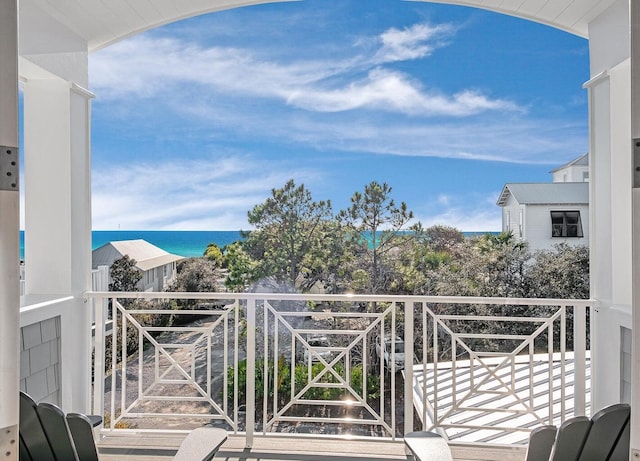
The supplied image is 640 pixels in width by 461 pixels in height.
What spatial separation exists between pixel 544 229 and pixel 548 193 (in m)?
0.39

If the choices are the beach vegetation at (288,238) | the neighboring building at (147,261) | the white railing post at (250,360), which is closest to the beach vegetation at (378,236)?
the beach vegetation at (288,238)

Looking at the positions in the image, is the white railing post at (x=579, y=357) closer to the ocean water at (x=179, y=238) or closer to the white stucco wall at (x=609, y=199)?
the white stucco wall at (x=609, y=199)

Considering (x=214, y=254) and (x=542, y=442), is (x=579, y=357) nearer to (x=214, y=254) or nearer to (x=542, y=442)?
(x=542, y=442)

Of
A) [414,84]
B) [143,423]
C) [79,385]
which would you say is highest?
[414,84]

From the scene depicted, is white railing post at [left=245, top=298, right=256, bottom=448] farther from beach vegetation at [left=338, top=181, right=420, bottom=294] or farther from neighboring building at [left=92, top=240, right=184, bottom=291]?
beach vegetation at [left=338, top=181, right=420, bottom=294]

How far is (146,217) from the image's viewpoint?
7.06 metres

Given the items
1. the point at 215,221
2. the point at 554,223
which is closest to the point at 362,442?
the point at 554,223

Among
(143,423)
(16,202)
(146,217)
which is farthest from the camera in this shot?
(146,217)

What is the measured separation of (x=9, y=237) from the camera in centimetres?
100

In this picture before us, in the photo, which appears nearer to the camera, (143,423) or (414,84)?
(143,423)

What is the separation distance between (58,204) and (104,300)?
71 centimetres

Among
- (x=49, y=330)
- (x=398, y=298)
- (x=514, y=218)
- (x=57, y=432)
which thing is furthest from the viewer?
(x=514, y=218)

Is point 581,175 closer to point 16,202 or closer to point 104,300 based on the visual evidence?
point 104,300

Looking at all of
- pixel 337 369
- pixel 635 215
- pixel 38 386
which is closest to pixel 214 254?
pixel 337 369
